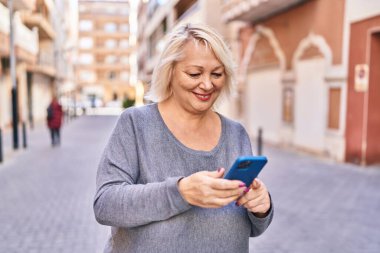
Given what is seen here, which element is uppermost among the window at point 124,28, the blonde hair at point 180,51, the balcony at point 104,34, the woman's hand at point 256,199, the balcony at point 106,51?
the window at point 124,28

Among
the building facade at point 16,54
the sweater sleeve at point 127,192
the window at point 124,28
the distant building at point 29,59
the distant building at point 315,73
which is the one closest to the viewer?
the sweater sleeve at point 127,192

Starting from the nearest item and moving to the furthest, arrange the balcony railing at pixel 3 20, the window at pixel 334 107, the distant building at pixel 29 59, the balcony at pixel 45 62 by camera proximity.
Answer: the window at pixel 334 107, the balcony railing at pixel 3 20, the distant building at pixel 29 59, the balcony at pixel 45 62

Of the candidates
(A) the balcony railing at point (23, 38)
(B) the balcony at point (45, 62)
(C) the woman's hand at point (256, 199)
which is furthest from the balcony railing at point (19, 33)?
(C) the woman's hand at point (256, 199)

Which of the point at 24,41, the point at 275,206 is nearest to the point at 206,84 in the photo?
the point at 275,206

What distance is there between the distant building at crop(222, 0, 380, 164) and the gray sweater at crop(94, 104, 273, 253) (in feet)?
32.2

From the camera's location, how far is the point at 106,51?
73.4 m

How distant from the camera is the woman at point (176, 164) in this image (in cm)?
149

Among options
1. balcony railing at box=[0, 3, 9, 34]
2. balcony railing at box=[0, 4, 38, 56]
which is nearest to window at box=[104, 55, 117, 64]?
balcony railing at box=[0, 4, 38, 56]

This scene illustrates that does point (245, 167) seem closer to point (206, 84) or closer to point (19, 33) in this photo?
point (206, 84)

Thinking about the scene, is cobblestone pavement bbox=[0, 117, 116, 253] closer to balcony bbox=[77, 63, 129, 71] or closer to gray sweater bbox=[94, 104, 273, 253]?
gray sweater bbox=[94, 104, 273, 253]

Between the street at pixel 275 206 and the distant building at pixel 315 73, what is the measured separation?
3.80ft

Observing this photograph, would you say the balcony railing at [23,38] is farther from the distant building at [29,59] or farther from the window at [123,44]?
the window at [123,44]

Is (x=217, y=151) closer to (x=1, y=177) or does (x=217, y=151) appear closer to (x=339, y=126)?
(x=1, y=177)

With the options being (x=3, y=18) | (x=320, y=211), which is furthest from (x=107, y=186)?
(x=3, y=18)
